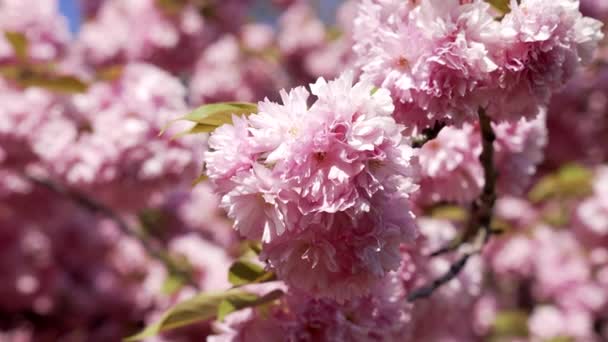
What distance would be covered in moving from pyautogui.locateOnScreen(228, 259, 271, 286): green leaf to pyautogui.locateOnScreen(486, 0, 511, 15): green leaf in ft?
1.64

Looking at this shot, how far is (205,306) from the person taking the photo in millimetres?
1034

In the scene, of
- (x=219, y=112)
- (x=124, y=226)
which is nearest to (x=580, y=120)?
(x=124, y=226)

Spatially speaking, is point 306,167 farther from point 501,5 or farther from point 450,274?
point 450,274

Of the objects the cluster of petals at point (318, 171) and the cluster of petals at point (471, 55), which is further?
the cluster of petals at point (471, 55)

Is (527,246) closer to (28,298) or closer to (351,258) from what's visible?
(28,298)

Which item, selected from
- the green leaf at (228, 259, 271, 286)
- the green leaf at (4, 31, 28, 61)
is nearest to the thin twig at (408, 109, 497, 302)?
the green leaf at (228, 259, 271, 286)

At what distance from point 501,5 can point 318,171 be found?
1.25ft

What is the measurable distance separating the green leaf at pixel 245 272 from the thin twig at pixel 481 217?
29cm

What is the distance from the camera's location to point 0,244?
3131 millimetres

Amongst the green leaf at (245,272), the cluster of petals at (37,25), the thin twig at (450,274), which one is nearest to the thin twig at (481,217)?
the thin twig at (450,274)

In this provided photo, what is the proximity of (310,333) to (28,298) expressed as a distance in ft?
8.84

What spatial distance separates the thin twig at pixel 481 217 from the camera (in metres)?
1.05

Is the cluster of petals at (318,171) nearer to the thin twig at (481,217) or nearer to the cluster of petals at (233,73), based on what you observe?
the thin twig at (481,217)

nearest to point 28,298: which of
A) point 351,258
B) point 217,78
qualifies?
point 217,78
